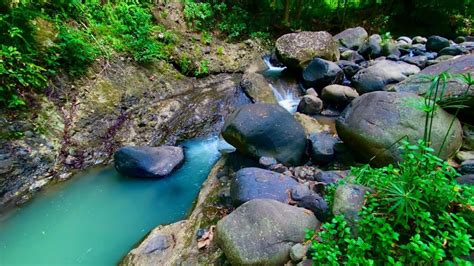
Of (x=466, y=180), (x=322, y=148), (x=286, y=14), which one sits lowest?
(x=322, y=148)

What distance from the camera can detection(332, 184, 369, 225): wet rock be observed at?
2150mm

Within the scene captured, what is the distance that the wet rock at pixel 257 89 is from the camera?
663cm

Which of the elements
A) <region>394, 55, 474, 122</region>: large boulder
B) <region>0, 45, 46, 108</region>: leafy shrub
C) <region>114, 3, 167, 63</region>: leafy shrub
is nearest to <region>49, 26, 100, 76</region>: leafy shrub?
<region>0, 45, 46, 108</region>: leafy shrub

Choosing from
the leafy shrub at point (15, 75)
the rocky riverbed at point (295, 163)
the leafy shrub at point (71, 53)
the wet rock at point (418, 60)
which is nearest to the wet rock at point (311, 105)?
the rocky riverbed at point (295, 163)

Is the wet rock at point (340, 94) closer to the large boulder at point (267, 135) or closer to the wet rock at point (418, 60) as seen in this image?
the wet rock at point (418, 60)

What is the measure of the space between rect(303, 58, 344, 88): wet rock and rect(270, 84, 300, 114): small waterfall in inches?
17.4

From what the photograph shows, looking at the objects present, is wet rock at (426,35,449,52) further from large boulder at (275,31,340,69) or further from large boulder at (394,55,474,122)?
large boulder at (394,55,474,122)

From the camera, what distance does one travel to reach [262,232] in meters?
2.43

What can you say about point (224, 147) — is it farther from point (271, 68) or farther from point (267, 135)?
point (271, 68)

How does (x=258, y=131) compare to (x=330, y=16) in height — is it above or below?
below

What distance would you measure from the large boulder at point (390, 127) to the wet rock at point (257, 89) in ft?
9.93

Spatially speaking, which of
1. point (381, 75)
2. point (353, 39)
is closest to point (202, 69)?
point (381, 75)

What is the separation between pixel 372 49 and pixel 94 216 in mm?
6957

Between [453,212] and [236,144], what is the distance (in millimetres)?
2809
